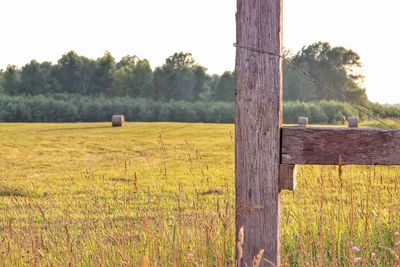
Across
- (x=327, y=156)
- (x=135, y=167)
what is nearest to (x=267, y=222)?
(x=327, y=156)

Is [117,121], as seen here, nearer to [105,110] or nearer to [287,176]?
[105,110]

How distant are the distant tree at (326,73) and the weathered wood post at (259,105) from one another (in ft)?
233

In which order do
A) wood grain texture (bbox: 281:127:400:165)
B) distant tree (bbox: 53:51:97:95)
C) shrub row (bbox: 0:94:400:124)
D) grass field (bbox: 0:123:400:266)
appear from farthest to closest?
distant tree (bbox: 53:51:97:95) → shrub row (bbox: 0:94:400:124) → grass field (bbox: 0:123:400:266) → wood grain texture (bbox: 281:127:400:165)

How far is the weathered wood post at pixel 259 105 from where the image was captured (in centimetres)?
414

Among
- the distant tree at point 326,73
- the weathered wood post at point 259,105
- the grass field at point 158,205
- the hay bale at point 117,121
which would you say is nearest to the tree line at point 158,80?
the distant tree at point 326,73

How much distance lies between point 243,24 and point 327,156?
1.00 metres

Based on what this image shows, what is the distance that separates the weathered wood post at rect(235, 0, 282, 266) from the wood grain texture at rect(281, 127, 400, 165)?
6.4 inches

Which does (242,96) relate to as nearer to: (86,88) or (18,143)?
(18,143)

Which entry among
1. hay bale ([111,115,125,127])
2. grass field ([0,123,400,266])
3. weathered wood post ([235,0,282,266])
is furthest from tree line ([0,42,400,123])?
weathered wood post ([235,0,282,266])

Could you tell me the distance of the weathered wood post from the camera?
4145mm

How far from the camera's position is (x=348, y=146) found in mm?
4129

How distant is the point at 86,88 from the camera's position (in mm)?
79688

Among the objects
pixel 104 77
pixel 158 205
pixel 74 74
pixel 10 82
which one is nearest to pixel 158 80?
pixel 104 77

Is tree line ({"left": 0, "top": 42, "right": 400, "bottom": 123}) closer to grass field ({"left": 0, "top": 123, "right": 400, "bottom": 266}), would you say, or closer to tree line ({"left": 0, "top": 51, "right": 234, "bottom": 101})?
tree line ({"left": 0, "top": 51, "right": 234, "bottom": 101})
